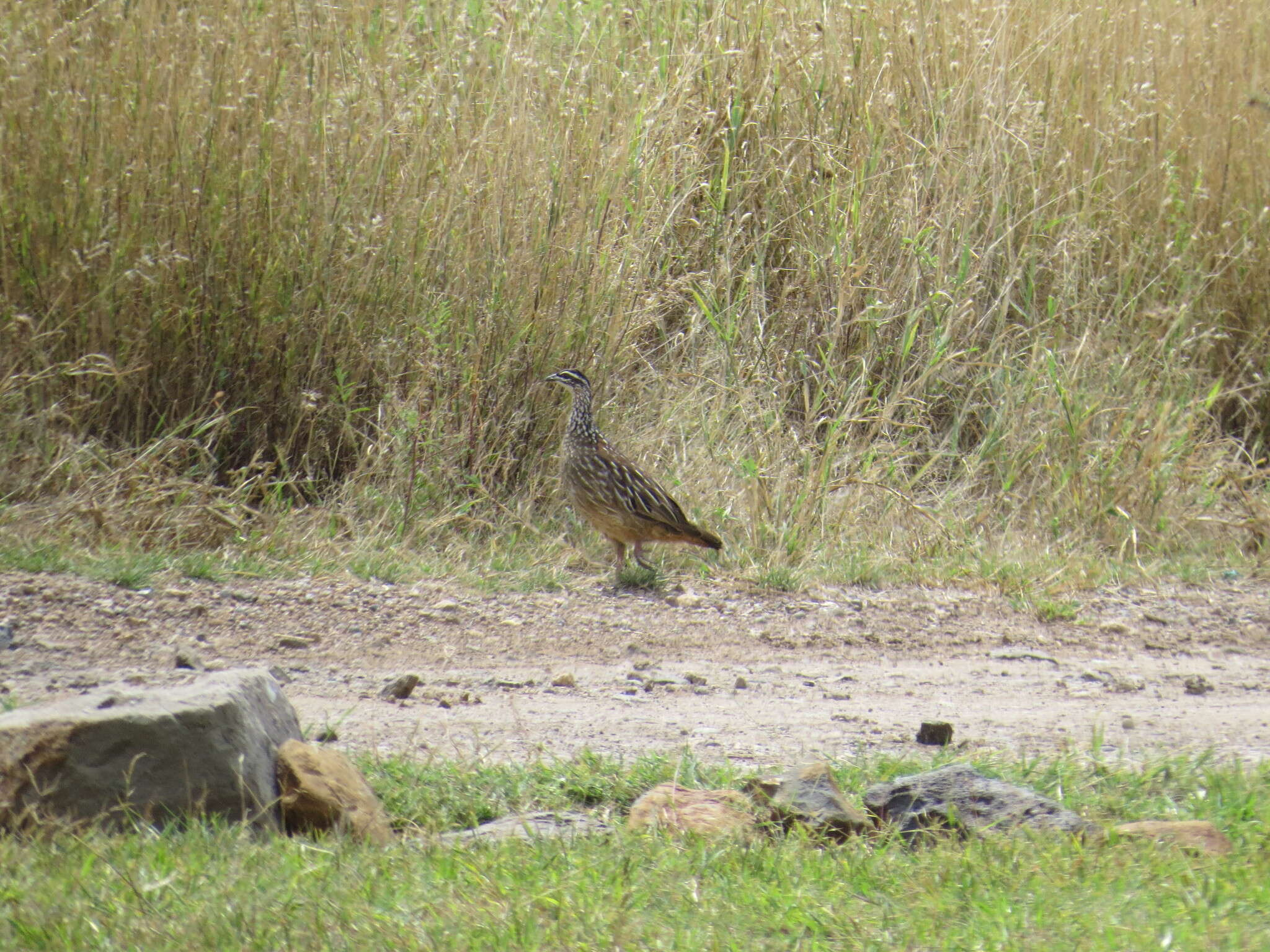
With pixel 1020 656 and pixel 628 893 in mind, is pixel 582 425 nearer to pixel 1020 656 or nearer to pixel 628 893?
pixel 1020 656

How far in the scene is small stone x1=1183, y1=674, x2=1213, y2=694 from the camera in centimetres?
546

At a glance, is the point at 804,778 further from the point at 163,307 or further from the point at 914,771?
the point at 163,307

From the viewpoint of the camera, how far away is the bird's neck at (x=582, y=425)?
7.05 metres

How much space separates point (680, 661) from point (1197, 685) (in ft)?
6.26

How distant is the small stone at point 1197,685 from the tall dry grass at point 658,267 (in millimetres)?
1641

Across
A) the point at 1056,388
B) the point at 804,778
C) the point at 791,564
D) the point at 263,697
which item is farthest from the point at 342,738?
the point at 1056,388

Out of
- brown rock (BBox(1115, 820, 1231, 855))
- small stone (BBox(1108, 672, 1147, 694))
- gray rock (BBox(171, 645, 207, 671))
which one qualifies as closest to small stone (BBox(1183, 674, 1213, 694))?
small stone (BBox(1108, 672, 1147, 694))

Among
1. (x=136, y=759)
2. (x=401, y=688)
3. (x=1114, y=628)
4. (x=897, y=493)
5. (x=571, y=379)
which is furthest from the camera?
(x=897, y=493)

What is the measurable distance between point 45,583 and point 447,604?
1.54m

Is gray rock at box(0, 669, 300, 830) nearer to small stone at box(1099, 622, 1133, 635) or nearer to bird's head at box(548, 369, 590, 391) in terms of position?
bird's head at box(548, 369, 590, 391)

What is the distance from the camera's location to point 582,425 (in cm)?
712

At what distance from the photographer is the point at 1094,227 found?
30.6ft

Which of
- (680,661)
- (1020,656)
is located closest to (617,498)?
(680,661)

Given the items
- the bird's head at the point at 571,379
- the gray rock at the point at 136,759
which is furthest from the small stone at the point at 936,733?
the bird's head at the point at 571,379
